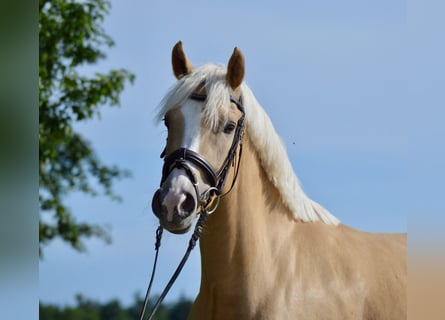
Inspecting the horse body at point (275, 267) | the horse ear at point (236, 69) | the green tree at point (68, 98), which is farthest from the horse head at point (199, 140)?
the green tree at point (68, 98)

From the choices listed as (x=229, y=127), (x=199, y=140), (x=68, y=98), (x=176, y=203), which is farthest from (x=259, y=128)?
(x=68, y=98)

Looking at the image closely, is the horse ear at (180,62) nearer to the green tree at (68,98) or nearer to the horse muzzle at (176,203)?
the horse muzzle at (176,203)

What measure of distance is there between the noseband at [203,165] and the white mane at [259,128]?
2.4 inches

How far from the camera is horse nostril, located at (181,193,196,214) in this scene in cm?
288

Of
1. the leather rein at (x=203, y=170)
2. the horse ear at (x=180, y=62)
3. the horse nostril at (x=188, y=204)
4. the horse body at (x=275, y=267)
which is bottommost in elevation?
the horse body at (x=275, y=267)

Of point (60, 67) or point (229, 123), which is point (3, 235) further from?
point (60, 67)

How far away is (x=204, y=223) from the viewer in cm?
304

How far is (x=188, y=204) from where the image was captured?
9.51 feet

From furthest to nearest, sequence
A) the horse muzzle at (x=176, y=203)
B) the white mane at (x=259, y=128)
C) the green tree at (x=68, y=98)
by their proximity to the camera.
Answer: the green tree at (x=68, y=98) < the white mane at (x=259, y=128) < the horse muzzle at (x=176, y=203)

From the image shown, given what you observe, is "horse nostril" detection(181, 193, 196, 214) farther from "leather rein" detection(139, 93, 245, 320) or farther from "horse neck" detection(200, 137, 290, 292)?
"horse neck" detection(200, 137, 290, 292)

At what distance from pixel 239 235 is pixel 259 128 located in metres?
0.45

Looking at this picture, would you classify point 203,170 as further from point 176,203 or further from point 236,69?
point 236,69

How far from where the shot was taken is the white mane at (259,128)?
3.09 m

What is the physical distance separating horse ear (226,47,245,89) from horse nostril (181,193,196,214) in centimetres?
56
